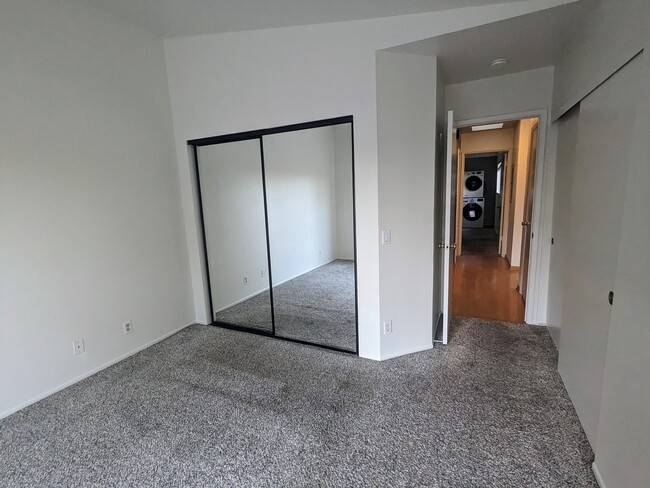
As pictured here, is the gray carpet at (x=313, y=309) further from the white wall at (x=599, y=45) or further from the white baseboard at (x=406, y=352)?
the white wall at (x=599, y=45)

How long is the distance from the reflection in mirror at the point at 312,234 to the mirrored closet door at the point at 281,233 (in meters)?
0.01

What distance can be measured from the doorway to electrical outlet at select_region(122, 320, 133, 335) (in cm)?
347

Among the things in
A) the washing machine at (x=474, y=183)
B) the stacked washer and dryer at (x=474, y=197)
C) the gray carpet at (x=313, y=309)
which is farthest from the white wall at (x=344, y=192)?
the stacked washer and dryer at (x=474, y=197)

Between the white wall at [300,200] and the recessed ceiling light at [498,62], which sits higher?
the recessed ceiling light at [498,62]

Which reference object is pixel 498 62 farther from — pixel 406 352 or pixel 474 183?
pixel 474 183

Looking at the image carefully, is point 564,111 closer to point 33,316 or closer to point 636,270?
point 636,270

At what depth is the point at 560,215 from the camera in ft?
8.86

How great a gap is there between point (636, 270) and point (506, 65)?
2.33 m

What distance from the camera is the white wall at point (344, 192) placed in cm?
264

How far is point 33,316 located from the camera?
88.5 inches

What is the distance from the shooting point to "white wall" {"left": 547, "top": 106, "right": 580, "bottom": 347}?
96.8 inches

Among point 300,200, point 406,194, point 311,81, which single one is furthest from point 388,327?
point 311,81

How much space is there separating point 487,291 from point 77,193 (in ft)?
15.8

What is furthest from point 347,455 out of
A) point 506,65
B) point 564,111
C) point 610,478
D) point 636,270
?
point 506,65
